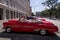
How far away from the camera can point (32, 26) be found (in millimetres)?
11953

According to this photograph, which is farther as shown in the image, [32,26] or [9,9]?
[9,9]

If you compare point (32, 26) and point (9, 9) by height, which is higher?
point (9, 9)

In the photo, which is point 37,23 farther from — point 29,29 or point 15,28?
point 15,28

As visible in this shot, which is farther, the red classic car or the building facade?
the building facade

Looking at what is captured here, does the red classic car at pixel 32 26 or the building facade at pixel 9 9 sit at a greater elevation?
the building facade at pixel 9 9

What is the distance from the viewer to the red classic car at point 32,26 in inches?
454

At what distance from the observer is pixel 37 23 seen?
470 inches

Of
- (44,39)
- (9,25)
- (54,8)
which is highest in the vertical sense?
(54,8)

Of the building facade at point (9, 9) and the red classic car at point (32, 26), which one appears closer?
the red classic car at point (32, 26)

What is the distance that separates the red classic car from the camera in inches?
454

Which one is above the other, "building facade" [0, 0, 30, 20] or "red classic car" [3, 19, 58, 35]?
"building facade" [0, 0, 30, 20]

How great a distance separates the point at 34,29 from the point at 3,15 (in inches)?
1325

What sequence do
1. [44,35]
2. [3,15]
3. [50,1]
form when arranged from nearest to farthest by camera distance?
[44,35] < [3,15] < [50,1]

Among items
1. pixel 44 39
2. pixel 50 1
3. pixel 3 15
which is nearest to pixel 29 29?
pixel 44 39
